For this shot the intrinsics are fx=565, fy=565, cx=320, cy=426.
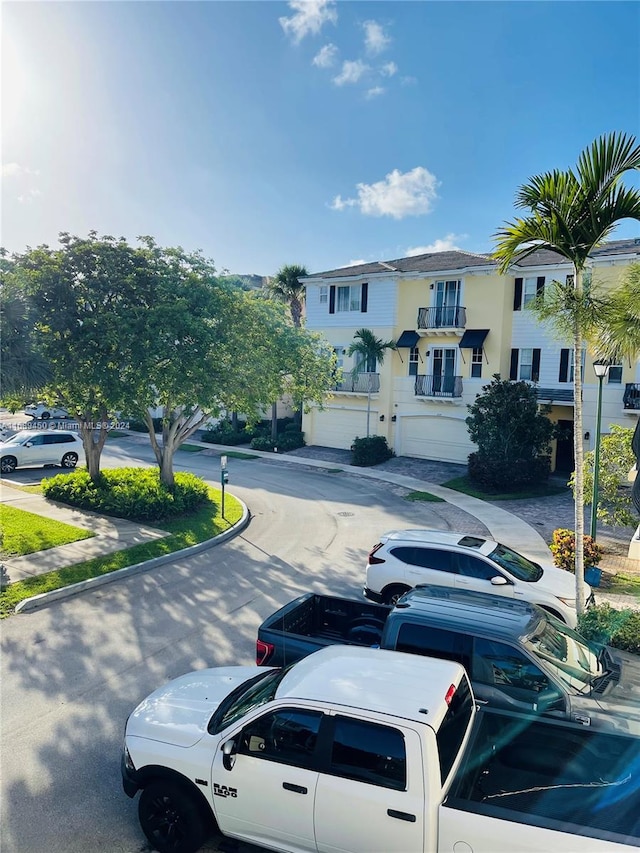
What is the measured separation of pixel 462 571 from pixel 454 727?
19.0 feet

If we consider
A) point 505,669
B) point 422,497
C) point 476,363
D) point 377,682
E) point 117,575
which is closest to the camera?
point 377,682

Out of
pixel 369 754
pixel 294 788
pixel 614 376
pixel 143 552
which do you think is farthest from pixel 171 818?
pixel 614 376

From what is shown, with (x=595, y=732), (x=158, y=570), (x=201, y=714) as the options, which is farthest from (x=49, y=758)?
(x=158, y=570)

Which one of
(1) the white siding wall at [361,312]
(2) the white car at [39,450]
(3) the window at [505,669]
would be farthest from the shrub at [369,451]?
(3) the window at [505,669]

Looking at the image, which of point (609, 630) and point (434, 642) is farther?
point (609, 630)

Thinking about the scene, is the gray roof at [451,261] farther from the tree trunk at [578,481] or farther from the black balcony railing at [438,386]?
the tree trunk at [578,481]

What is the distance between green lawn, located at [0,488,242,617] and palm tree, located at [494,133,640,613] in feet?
30.8

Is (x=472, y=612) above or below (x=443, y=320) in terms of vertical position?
below

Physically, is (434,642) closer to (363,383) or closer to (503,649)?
(503,649)

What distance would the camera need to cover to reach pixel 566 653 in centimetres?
714

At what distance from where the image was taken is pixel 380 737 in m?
4.38

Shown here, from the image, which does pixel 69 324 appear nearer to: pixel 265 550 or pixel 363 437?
pixel 265 550

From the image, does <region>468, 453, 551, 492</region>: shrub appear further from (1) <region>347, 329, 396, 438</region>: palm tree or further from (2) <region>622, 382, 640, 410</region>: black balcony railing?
(1) <region>347, 329, 396, 438</region>: palm tree

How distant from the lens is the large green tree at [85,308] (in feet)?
47.5
